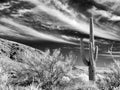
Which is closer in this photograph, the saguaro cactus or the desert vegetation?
the desert vegetation

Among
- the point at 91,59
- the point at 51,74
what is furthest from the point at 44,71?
the point at 91,59

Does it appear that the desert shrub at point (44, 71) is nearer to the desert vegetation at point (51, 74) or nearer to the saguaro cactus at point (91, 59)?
the desert vegetation at point (51, 74)

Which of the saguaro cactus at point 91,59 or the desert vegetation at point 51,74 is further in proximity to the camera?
the saguaro cactus at point 91,59

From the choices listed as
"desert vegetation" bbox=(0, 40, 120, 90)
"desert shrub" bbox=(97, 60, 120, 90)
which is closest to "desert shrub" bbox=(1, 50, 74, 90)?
"desert vegetation" bbox=(0, 40, 120, 90)

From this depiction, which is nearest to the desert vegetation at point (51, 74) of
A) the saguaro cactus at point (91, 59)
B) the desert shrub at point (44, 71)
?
the desert shrub at point (44, 71)

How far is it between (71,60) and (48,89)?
2.89 m

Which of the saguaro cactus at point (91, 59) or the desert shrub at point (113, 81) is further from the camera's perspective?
the saguaro cactus at point (91, 59)

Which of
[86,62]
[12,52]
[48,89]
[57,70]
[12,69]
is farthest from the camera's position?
[12,52]

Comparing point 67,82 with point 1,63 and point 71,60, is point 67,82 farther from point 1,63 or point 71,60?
point 1,63

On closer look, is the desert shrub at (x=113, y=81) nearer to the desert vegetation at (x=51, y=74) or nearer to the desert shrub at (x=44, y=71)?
the desert vegetation at (x=51, y=74)

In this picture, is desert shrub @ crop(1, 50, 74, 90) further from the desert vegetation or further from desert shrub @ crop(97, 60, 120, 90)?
desert shrub @ crop(97, 60, 120, 90)

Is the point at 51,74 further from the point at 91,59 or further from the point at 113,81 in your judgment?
the point at 91,59

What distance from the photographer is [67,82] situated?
10.9 meters

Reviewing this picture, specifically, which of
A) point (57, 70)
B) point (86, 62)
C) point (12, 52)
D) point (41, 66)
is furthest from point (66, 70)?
point (12, 52)
